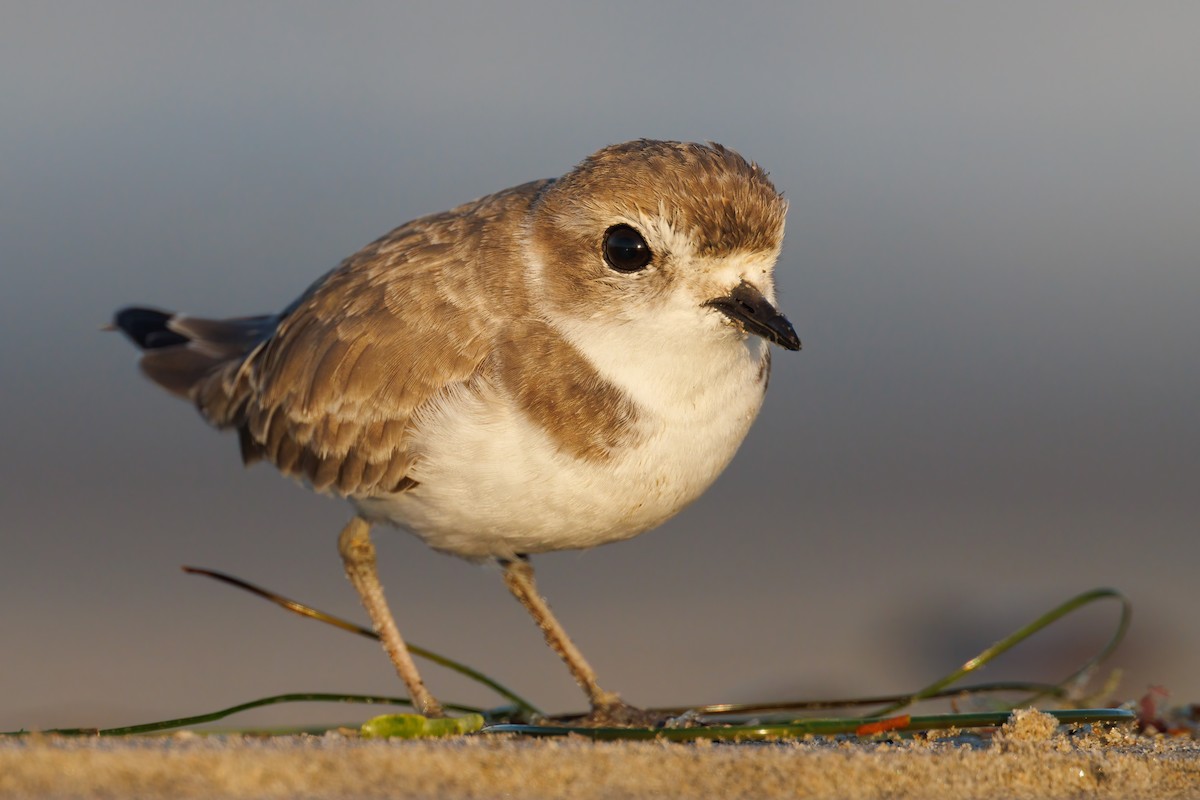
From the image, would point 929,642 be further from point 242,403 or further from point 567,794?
point 567,794

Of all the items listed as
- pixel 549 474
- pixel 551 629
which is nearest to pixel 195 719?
pixel 549 474

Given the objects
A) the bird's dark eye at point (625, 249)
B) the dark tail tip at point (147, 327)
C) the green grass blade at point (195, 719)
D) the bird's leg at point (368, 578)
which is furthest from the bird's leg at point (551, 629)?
the dark tail tip at point (147, 327)

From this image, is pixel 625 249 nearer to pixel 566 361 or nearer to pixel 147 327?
pixel 566 361

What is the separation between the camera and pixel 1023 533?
8.87 metres

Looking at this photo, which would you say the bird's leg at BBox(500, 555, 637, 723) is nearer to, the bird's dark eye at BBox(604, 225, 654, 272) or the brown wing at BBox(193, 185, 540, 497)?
the brown wing at BBox(193, 185, 540, 497)

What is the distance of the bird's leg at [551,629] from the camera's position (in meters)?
5.13

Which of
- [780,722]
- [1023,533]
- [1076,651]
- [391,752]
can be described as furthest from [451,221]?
[1023,533]

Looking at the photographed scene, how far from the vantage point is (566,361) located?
443 cm

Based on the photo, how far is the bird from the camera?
4324mm

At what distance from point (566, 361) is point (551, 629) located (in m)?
1.36

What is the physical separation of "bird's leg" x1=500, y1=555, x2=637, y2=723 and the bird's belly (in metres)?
0.74

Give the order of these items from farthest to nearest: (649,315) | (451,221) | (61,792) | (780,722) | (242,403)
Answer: (242,403), (451,221), (649,315), (780,722), (61,792)

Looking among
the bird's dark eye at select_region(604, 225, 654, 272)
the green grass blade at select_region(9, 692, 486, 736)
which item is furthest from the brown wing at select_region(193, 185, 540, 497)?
the green grass blade at select_region(9, 692, 486, 736)

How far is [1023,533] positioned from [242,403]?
17.3 ft
